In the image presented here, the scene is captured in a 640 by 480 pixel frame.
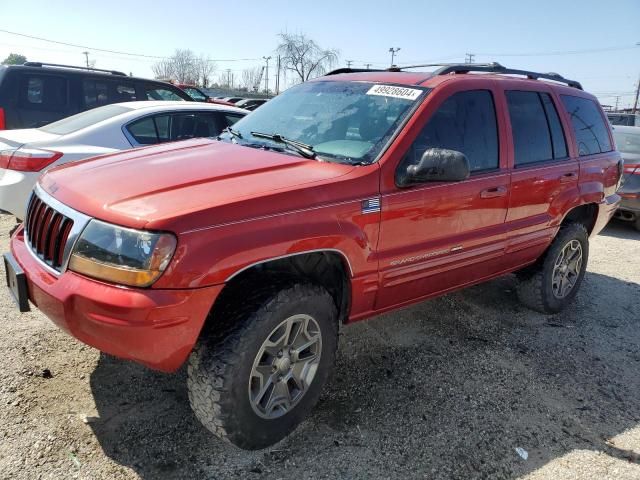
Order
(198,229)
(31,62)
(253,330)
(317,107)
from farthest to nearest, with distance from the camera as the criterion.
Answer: (31,62), (317,107), (253,330), (198,229)

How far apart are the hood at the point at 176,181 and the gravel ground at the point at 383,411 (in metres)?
1.17

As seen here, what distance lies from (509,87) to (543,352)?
1.98 meters

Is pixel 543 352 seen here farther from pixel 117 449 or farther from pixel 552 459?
pixel 117 449

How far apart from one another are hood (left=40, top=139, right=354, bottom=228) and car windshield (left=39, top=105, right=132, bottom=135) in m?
2.60

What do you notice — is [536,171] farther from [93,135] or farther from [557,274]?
[93,135]

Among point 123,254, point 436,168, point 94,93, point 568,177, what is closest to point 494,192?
point 436,168

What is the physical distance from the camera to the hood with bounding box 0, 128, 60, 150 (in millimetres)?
4875

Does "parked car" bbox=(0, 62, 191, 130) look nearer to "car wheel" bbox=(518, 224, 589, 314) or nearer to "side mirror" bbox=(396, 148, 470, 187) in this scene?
"side mirror" bbox=(396, 148, 470, 187)

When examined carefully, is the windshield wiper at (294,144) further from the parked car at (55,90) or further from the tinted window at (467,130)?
the parked car at (55,90)

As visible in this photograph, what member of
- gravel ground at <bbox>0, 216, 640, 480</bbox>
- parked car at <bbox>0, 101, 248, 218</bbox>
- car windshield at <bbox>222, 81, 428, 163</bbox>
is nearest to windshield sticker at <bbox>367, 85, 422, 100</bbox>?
car windshield at <bbox>222, 81, 428, 163</bbox>

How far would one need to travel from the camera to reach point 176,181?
2516 mm

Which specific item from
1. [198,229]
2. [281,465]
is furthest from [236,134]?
[281,465]

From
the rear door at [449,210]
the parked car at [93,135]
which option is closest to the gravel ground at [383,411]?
the rear door at [449,210]

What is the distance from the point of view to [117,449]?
2551 millimetres
